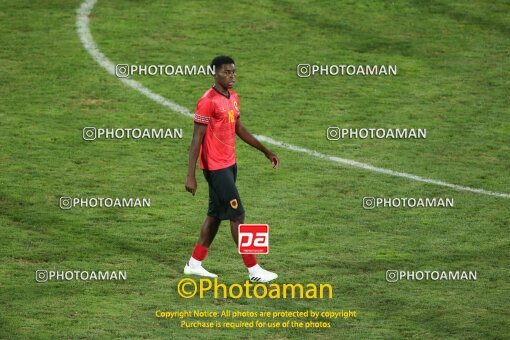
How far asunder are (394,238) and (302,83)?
252 inches

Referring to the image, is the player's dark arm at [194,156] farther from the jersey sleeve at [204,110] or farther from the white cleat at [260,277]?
the white cleat at [260,277]

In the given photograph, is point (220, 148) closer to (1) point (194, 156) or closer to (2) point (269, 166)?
(1) point (194, 156)

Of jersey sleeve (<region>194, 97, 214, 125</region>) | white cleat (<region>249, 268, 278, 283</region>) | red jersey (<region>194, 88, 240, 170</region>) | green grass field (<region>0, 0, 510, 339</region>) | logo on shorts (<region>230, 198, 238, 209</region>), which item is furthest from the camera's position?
white cleat (<region>249, 268, 278, 283</region>)

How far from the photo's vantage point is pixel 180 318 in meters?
12.3

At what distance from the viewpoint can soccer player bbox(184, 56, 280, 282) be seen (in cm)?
1297

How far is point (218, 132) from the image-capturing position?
43.1 ft

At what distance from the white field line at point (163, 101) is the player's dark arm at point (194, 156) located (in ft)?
16.7

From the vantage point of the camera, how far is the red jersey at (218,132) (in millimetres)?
13047

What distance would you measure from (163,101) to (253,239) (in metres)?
6.79

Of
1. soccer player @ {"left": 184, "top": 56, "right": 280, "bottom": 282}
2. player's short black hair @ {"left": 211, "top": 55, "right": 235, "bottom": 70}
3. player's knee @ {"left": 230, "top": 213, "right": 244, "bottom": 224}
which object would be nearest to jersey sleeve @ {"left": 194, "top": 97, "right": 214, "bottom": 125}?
soccer player @ {"left": 184, "top": 56, "right": 280, "bottom": 282}

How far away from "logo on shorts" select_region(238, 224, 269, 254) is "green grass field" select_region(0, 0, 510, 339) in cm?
29

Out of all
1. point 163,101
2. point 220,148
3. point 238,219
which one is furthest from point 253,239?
point 163,101

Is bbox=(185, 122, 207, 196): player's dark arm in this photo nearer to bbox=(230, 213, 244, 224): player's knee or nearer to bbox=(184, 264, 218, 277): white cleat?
bbox=(230, 213, 244, 224): player's knee

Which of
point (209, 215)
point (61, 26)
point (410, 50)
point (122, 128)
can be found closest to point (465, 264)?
point (209, 215)
